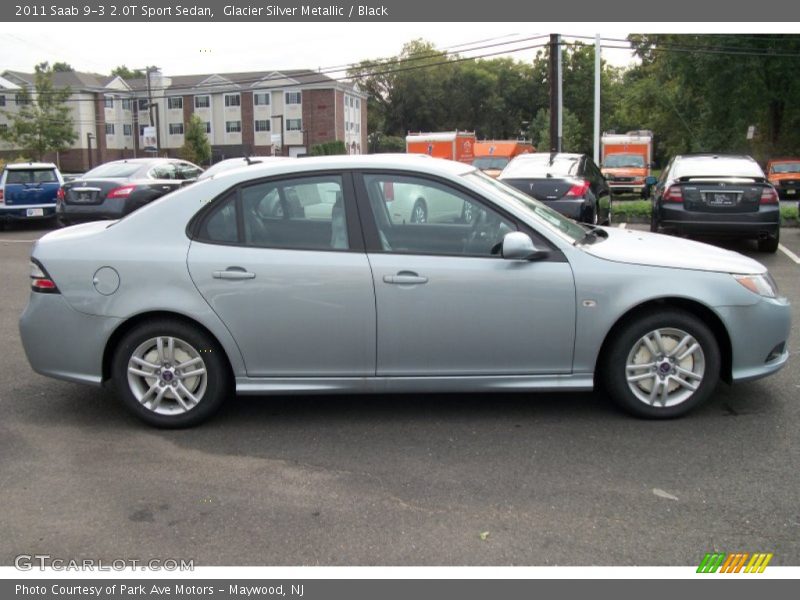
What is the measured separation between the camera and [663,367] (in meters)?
4.94

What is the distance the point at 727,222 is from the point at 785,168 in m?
22.7

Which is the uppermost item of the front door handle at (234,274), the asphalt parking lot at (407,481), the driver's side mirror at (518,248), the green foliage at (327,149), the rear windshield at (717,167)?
the green foliage at (327,149)

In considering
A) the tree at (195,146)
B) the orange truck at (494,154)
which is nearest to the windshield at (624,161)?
the orange truck at (494,154)

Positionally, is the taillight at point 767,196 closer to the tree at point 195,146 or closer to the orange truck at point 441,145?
the orange truck at point 441,145

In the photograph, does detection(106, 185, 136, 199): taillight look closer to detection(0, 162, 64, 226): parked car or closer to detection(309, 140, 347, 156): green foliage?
detection(0, 162, 64, 226): parked car

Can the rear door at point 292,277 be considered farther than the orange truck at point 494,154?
No

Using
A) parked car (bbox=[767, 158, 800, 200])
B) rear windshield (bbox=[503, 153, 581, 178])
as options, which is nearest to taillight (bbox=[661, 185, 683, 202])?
rear windshield (bbox=[503, 153, 581, 178])

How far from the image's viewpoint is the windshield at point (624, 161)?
36469mm

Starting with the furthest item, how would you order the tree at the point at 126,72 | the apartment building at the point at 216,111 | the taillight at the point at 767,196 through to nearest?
the tree at the point at 126,72 → the apartment building at the point at 216,111 → the taillight at the point at 767,196

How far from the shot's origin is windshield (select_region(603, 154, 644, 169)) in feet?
120

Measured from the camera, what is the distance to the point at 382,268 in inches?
191

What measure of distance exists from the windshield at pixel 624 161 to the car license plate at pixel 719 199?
25769 millimetres

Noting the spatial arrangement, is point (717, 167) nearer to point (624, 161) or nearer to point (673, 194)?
point (673, 194)

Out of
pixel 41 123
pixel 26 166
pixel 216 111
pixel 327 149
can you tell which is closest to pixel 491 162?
pixel 26 166
